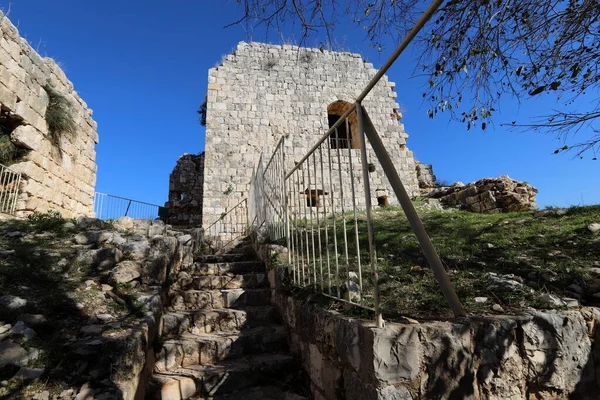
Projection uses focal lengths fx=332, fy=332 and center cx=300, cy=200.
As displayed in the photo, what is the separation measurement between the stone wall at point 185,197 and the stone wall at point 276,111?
3.14 metres

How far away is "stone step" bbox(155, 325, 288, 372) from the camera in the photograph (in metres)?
2.75

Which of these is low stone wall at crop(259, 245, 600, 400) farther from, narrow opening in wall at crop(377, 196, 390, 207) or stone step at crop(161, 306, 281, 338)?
narrow opening in wall at crop(377, 196, 390, 207)

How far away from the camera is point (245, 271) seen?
4359 millimetres

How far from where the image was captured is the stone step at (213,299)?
3596mm

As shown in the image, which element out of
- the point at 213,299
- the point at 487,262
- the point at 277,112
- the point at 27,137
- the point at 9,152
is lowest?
the point at 213,299

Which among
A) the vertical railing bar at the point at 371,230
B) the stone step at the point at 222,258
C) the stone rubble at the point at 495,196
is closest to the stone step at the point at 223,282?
the stone step at the point at 222,258

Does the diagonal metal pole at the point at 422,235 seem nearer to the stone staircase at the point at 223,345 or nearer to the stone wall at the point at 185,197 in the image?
the stone staircase at the point at 223,345

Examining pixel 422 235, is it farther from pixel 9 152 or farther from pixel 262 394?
pixel 9 152

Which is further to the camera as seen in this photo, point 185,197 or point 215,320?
point 185,197

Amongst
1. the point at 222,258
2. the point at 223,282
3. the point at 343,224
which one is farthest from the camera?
the point at 222,258

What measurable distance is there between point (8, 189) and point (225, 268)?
468cm

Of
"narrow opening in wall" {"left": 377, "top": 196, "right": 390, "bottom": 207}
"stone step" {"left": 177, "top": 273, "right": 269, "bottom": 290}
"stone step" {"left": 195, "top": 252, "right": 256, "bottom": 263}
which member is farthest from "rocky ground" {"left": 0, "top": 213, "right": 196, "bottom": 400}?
"narrow opening in wall" {"left": 377, "top": 196, "right": 390, "bottom": 207}

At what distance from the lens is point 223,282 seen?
3943 millimetres

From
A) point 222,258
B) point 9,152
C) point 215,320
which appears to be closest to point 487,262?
point 215,320
